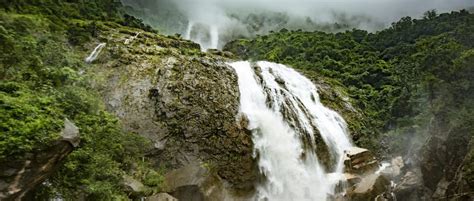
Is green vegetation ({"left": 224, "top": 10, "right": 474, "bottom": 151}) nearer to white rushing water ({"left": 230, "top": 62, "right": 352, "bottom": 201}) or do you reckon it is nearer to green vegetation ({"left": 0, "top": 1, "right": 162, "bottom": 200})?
white rushing water ({"left": 230, "top": 62, "right": 352, "bottom": 201})

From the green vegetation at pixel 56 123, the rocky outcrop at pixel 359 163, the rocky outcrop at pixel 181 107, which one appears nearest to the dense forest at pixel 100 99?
the green vegetation at pixel 56 123

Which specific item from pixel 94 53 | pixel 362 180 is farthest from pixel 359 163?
pixel 94 53

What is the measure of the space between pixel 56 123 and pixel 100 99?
10752 mm

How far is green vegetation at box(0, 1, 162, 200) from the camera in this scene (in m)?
8.07

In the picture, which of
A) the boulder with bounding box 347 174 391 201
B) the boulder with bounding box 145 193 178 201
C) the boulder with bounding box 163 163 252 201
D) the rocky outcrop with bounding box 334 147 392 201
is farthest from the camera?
the rocky outcrop with bounding box 334 147 392 201

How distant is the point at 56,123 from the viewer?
28.6 ft

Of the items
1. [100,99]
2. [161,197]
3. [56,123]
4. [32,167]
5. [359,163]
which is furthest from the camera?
[359,163]

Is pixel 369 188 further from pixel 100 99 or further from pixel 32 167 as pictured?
pixel 32 167

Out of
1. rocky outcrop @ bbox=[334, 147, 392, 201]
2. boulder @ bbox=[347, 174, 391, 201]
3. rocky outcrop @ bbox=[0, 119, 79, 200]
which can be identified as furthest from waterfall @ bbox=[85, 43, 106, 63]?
boulder @ bbox=[347, 174, 391, 201]

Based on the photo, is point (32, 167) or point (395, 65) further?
point (395, 65)

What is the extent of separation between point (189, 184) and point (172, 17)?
2599 inches

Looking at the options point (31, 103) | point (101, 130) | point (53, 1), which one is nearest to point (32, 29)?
point (101, 130)

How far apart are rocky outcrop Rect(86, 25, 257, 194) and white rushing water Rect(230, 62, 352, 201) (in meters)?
0.81

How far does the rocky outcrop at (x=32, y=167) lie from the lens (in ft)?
24.4
